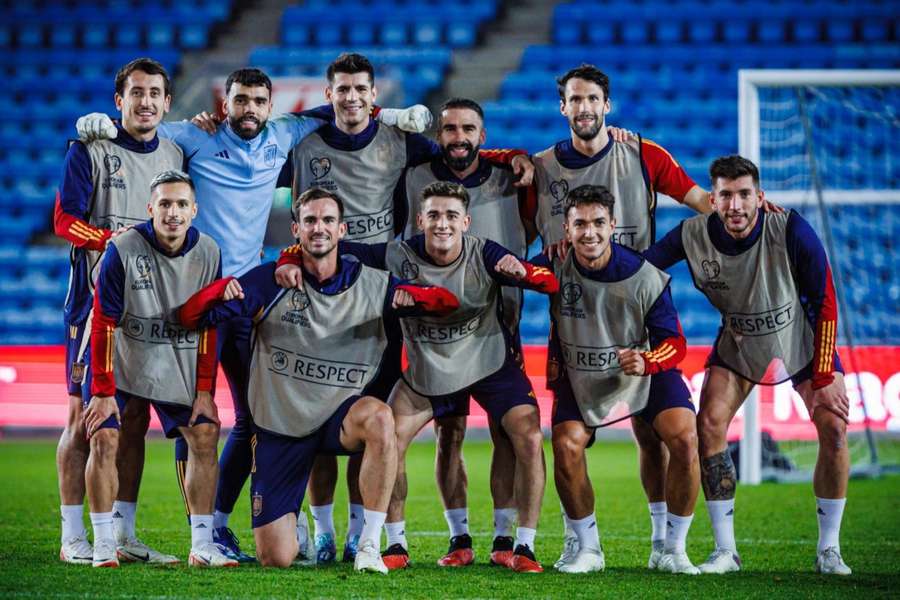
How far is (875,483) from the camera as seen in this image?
850cm

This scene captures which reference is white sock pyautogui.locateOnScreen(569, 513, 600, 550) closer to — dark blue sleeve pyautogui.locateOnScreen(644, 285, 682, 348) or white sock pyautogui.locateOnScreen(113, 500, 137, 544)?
dark blue sleeve pyautogui.locateOnScreen(644, 285, 682, 348)

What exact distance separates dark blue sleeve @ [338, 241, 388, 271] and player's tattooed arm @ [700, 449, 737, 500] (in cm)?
159

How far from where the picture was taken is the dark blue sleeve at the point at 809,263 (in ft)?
16.4

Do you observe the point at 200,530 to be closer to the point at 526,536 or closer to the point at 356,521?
the point at 356,521

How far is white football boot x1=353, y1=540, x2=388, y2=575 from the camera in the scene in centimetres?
462

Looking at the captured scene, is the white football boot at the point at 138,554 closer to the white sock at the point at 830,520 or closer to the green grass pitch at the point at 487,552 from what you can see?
the green grass pitch at the point at 487,552

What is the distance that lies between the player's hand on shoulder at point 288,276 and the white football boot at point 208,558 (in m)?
1.09

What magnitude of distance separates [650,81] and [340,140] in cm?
954

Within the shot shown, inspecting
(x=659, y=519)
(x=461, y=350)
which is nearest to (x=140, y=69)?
(x=461, y=350)

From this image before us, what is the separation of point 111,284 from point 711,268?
8.22ft

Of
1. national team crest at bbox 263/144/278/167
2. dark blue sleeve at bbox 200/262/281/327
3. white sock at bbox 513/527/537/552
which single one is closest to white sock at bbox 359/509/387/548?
white sock at bbox 513/527/537/552

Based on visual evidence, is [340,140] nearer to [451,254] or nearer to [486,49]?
[451,254]

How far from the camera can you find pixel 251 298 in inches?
190

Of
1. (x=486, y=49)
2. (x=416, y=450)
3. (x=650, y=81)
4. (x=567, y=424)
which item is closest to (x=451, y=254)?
(x=567, y=424)
